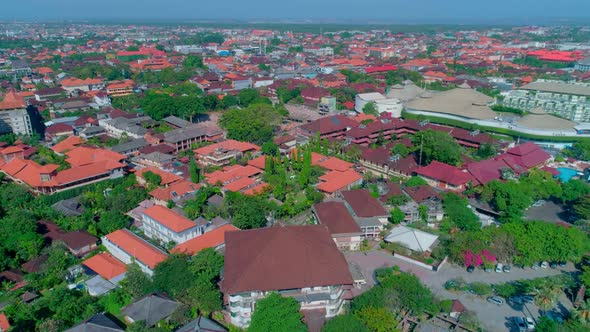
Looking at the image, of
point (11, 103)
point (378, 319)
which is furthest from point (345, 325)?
point (11, 103)

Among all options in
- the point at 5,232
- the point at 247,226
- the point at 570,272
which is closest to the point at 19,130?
the point at 5,232

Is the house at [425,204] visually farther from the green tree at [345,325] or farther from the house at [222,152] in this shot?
the house at [222,152]

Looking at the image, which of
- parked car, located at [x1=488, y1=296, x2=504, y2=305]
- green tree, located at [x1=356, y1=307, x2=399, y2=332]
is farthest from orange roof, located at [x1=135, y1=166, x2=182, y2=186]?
parked car, located at [x1=488, y1=296, x2=504, y2=305]

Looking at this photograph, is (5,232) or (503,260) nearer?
(503,260)

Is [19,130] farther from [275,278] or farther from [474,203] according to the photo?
[474,203]

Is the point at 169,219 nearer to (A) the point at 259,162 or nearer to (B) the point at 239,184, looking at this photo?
(B) the point at 239,184
